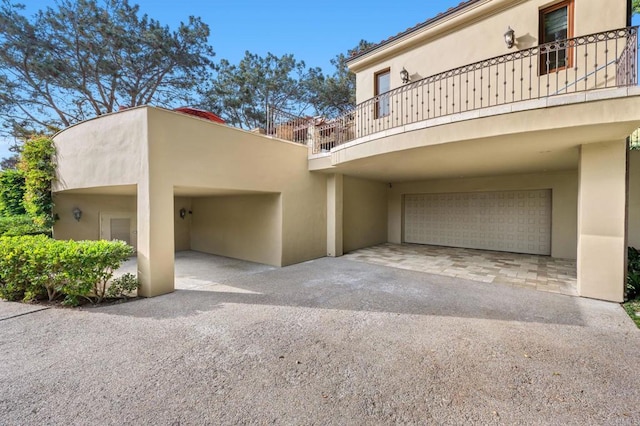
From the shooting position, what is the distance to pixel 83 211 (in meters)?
9.37

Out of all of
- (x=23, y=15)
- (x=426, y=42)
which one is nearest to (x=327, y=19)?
(x=426, y=42)

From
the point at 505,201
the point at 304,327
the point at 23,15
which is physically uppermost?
the point at 23,15

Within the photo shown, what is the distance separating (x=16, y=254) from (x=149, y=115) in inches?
142

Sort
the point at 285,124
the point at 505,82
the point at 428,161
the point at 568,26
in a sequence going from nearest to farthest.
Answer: the point at 505,82 → the point at 568,26 → the point at 428,161 → the point at 285,124

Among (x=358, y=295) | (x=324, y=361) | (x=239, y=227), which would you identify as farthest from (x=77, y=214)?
(x=324, y=361)

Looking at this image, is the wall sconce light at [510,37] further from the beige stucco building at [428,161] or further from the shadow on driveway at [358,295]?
the shadow on driveway at [358,295]

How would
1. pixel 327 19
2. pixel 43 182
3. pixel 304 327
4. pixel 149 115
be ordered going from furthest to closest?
pixel 327 19
pixel 43 182
pixel 149 115
pixel 304 327

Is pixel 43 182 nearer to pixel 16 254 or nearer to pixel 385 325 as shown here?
pixel 16 254

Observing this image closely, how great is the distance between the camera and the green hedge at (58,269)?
485cm

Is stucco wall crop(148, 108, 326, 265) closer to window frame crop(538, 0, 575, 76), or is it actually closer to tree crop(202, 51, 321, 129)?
window frame crop(538, 0, 575, 76)

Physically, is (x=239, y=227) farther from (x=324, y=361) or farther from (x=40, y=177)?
(x=324, y=361)

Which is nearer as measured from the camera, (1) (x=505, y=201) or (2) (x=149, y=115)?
(2) (x=149, y=115)

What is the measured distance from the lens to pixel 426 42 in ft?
27.6

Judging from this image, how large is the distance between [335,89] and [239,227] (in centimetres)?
1157
